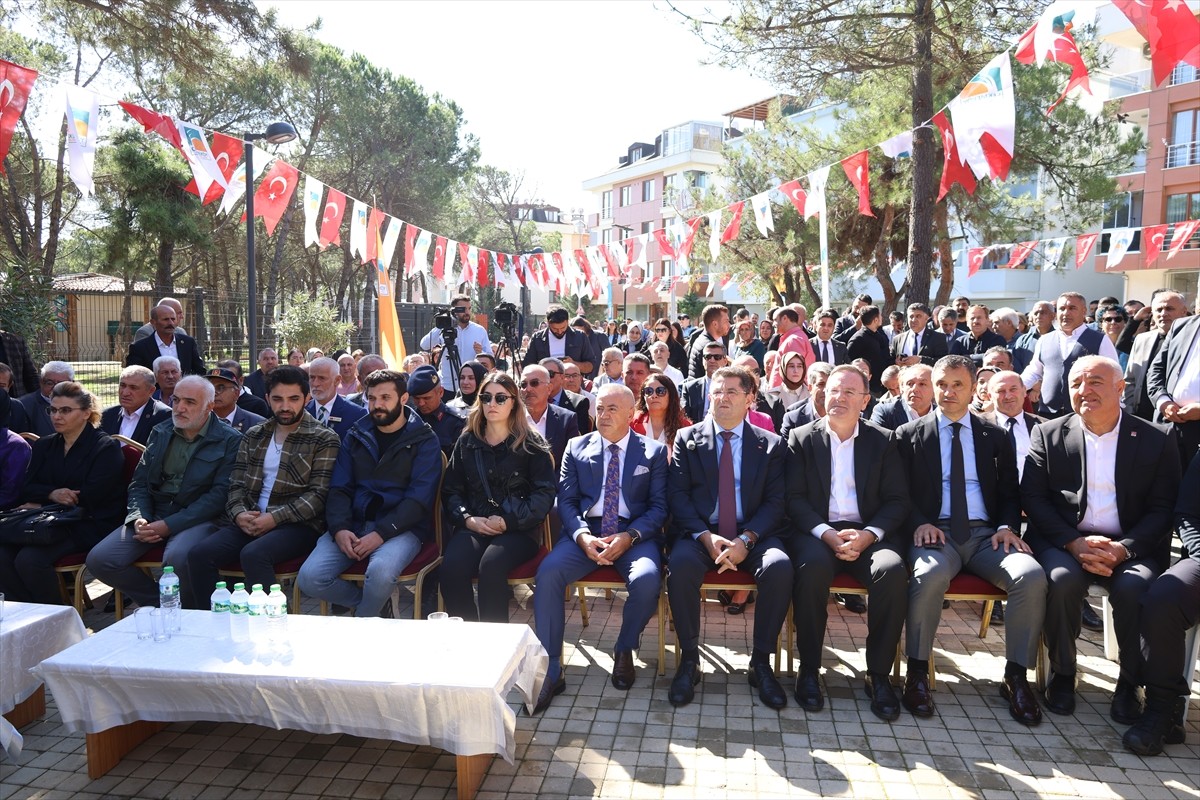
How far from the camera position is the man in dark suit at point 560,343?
8.00m

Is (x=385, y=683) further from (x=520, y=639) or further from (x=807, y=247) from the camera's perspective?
(x=807, y=247)

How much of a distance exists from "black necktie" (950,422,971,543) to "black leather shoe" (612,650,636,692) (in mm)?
1702

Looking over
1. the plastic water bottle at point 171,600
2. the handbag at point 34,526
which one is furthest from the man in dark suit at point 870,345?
the handbag at point 34,526

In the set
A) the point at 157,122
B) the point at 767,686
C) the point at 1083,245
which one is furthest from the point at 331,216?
the point at 1083,245

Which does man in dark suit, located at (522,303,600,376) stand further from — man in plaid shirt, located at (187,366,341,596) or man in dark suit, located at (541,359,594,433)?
man in plaid shirt, located at (187,366,341,596)

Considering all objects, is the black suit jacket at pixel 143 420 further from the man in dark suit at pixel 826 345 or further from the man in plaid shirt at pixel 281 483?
the man in dark suit at pixel 826 345

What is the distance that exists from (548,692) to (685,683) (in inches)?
24.8

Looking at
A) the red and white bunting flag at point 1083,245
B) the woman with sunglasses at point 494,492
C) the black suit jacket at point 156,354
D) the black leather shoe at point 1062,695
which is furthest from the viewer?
the red and white bunting flag at point 1083,245

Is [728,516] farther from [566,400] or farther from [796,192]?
[796,192]

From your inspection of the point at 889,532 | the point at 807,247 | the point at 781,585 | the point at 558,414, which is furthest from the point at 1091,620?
the point at 807,247

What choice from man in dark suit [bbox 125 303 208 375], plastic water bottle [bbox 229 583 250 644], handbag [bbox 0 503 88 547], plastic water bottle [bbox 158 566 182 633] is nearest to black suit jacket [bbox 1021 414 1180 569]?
plastic water bottle [bbox 229 583 250 644]

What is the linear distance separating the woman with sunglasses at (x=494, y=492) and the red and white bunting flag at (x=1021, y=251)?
1545cm

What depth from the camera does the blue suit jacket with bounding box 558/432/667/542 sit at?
13.6 feet

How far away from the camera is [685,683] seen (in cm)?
362
